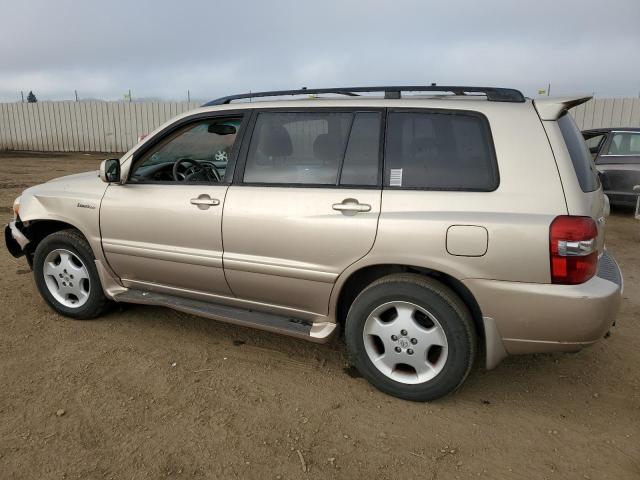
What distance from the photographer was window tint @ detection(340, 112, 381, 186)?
3.03m

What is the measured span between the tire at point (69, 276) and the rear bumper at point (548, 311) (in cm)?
285

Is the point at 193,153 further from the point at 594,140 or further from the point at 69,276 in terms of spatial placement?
the point at 594,140

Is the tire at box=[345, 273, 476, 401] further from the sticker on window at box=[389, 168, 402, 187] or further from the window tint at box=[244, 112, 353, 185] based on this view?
the window tint at box=[244, 112, 353, 185]

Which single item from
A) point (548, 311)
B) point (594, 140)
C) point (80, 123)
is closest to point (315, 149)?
point (548, 311)

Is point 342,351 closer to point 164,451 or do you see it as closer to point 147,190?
point 164,451

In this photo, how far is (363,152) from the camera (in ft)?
10.1

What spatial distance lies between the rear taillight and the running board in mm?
1334

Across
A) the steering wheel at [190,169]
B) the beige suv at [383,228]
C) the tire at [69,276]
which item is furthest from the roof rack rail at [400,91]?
the tire at [69,276]

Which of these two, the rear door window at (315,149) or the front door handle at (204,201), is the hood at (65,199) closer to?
the front door handle at (204,201)

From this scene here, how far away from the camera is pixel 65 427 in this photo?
278 centimetres

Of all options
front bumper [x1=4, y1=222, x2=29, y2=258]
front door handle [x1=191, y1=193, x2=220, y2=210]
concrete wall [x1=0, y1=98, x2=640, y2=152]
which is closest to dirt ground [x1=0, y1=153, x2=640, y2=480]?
front bumper [x1=4, y1=222, x2=29, y2=258]

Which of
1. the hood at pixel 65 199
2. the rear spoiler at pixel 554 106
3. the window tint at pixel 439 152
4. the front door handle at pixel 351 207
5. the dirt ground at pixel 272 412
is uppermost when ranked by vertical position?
the rear spoiler at pixel 554 106

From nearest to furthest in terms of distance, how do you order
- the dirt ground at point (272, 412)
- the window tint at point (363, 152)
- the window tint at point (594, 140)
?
the dirt ground at point (272, 412)
the window tint at point (363, 152)
the window tint at point (594, 140)

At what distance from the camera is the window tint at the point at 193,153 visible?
149 inches
